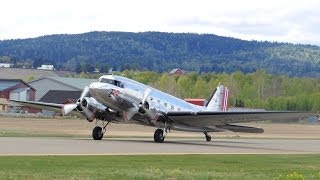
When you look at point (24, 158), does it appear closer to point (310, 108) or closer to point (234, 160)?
point (234, 160)

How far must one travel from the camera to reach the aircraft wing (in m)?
47.4

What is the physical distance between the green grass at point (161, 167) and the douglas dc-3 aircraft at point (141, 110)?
12.9 meters

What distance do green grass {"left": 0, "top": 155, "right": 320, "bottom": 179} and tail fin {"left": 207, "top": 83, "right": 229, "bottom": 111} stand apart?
2376 cm

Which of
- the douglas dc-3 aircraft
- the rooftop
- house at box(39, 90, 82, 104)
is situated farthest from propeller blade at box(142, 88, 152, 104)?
the rooftop

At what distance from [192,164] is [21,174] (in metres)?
9.47

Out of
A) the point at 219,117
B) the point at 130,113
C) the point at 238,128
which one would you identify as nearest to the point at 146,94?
the point at 130,113

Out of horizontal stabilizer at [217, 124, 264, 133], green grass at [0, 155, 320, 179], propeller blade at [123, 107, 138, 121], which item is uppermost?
propeller blade at [123, 107, 138, 121]

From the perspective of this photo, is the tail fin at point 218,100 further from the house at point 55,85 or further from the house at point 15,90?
the house at point 55,85

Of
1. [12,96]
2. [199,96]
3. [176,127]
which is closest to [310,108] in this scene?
[199,96]

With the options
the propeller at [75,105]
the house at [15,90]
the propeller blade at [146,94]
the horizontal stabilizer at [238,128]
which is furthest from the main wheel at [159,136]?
the house at [15,90]

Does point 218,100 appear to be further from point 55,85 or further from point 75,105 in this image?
point 55,85

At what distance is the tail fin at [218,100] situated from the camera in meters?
60.3

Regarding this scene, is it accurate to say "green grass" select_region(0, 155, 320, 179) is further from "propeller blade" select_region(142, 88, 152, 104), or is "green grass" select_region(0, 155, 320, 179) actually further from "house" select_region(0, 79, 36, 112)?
"house" select_region(0, 79, 36, 112)

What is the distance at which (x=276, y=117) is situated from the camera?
4828 cm
